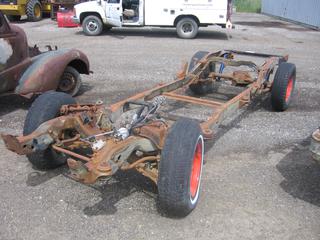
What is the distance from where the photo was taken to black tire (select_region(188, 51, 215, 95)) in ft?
23.9

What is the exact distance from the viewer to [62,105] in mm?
4402

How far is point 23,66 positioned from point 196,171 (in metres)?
3.89

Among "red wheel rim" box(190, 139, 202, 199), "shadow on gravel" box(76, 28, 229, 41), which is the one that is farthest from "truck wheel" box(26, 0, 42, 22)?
"red wheel rim" box(190, 139, 202, 199)

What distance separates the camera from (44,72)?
21.2ft

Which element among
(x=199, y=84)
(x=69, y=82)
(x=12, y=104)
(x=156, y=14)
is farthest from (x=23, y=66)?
(x=156, y=14)

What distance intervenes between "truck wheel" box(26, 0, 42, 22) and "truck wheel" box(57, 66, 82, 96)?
14542 mm

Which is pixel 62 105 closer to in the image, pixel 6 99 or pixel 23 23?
pixel 6 99

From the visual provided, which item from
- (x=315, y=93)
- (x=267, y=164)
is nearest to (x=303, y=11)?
(x=315, y=93)

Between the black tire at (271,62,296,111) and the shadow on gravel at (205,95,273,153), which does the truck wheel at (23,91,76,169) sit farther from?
the black tire at (271,62,296,111)

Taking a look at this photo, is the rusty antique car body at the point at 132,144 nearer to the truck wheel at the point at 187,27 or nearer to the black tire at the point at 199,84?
the black tire at the point at 199,84

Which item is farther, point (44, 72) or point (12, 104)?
point (12, 104)

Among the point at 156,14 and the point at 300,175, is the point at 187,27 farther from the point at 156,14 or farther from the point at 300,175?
the point at 300,175

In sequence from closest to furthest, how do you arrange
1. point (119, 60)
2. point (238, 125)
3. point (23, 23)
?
1. point (238, 125)
2. point (119, 60)
3. point (23, 23)

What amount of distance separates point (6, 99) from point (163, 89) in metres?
3.20
